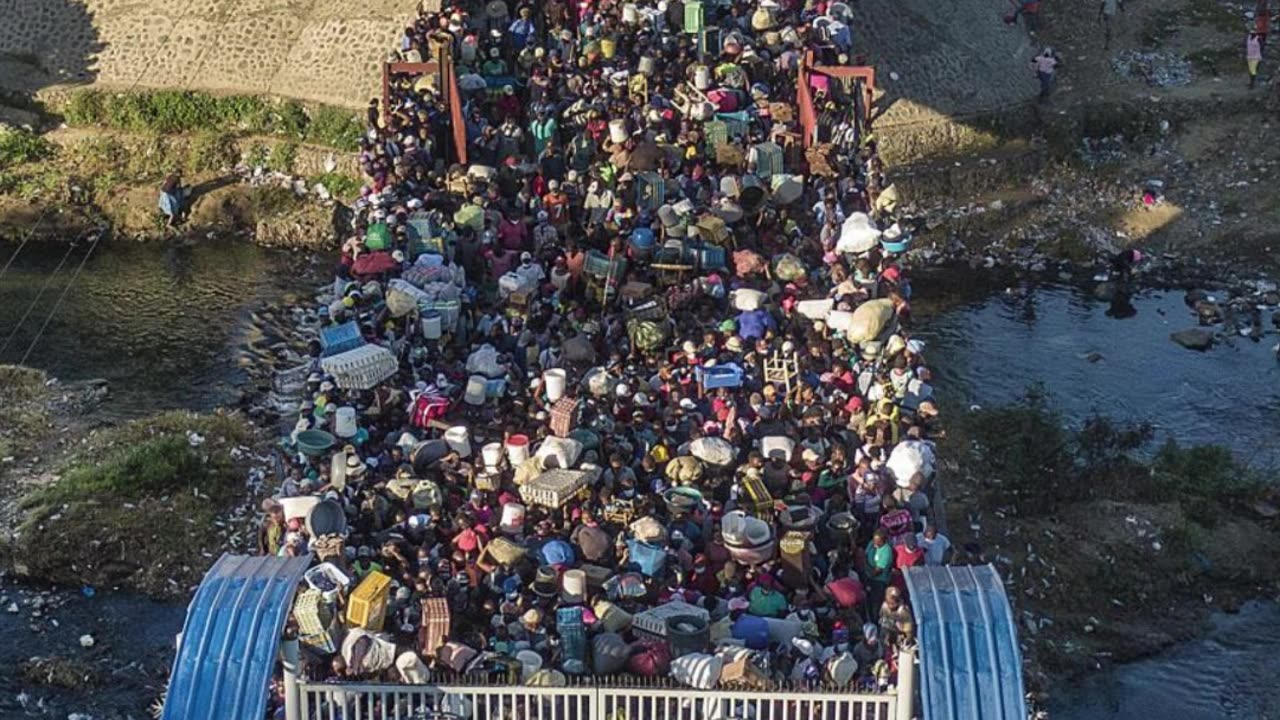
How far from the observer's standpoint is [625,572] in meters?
12.8

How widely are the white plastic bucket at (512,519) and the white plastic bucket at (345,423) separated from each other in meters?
1.56

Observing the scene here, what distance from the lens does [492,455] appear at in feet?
45.9

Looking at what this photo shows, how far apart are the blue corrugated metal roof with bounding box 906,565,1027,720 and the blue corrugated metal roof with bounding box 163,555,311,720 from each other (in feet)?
12.8

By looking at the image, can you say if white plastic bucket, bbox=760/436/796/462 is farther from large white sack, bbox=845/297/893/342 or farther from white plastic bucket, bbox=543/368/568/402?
white plastic bucket, bbox=543/368/568/402

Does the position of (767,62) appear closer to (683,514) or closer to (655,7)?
(655,7)

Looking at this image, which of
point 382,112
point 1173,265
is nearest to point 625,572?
point 382,112

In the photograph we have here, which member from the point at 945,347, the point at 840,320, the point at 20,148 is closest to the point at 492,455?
the point at 840,320

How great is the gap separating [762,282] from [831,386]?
2.05 meters

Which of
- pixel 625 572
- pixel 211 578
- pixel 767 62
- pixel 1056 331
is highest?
pixel 767 62

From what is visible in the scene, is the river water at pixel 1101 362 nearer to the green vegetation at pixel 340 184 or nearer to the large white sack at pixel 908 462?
the large white sack at pixel 908 462

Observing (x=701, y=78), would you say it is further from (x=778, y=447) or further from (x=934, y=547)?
(x=934, y=547)

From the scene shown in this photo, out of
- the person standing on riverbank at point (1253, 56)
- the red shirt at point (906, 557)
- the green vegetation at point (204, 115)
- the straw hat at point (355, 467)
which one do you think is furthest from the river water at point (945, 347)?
the person standing on riverbank at point (1253, 56)

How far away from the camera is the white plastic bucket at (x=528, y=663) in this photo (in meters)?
11.7

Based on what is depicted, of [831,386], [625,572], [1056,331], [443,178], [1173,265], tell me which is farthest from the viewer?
[1173,265]
